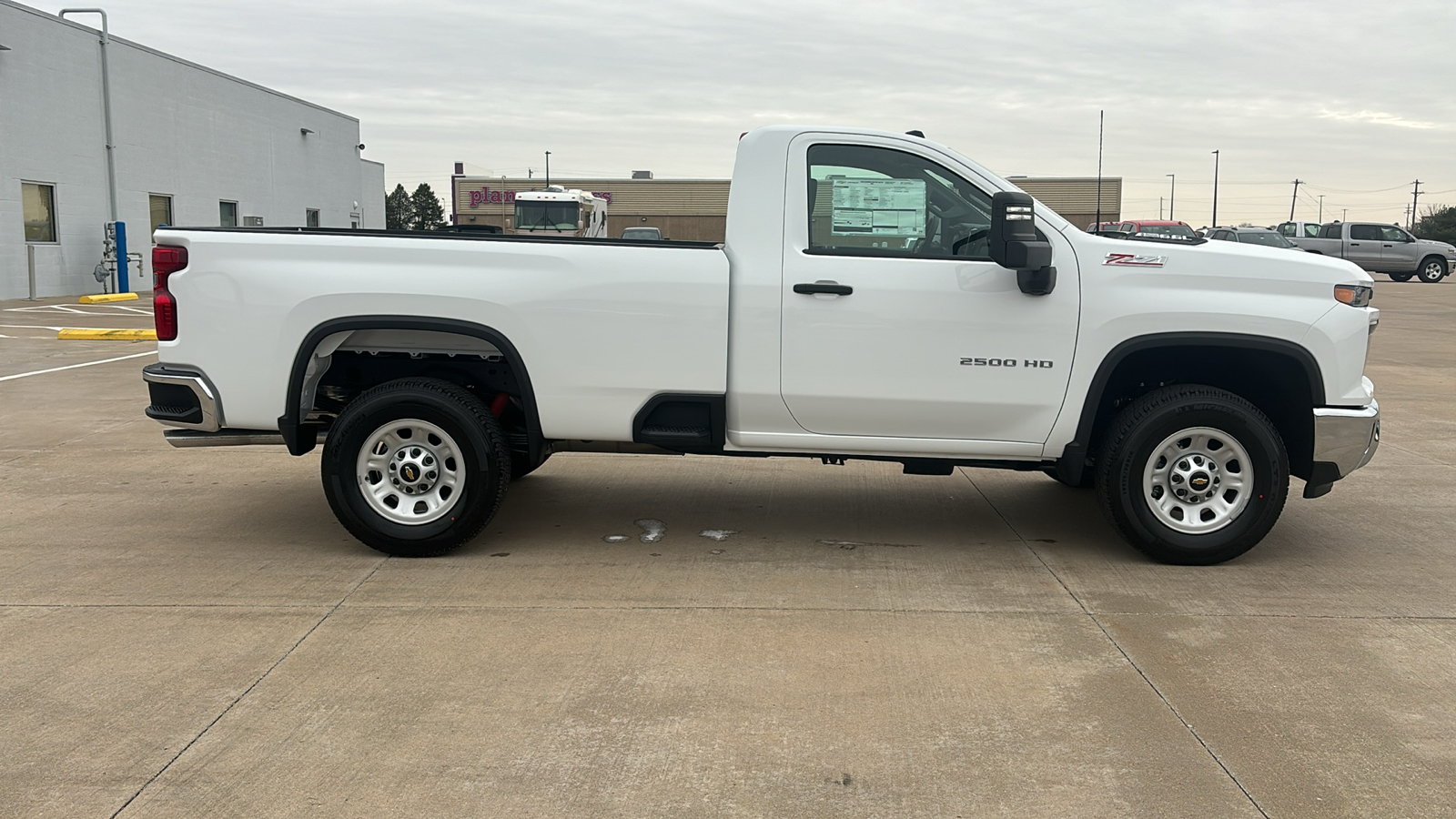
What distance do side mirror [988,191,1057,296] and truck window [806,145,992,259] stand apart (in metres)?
0.25

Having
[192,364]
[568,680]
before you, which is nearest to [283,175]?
Answer: [192,364]

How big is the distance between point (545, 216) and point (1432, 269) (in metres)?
28.5

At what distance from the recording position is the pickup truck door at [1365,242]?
127 ft

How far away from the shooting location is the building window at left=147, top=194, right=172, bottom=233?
30.8 meters

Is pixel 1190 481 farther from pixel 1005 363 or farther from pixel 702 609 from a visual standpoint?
pixel 702 609

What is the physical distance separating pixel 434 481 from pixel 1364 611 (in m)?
4.30

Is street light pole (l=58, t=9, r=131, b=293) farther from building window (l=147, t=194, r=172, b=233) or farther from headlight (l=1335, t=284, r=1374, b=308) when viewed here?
headlight (l=1335, t=284, r=1374, b=308)

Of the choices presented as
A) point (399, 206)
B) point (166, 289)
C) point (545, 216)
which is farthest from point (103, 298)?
point (399, 206)

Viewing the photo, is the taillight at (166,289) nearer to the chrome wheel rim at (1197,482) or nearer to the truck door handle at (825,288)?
the truck door handle at (825,288)

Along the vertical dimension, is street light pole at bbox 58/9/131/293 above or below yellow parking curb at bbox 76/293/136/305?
above

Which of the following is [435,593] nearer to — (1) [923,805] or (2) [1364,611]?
(1) [923,805]

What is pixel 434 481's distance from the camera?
5.96 meters

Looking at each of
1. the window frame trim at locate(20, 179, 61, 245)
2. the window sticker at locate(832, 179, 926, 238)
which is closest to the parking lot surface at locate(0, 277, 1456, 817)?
the window sticker at locate(832, 179, 926, 238)

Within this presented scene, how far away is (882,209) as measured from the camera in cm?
586
